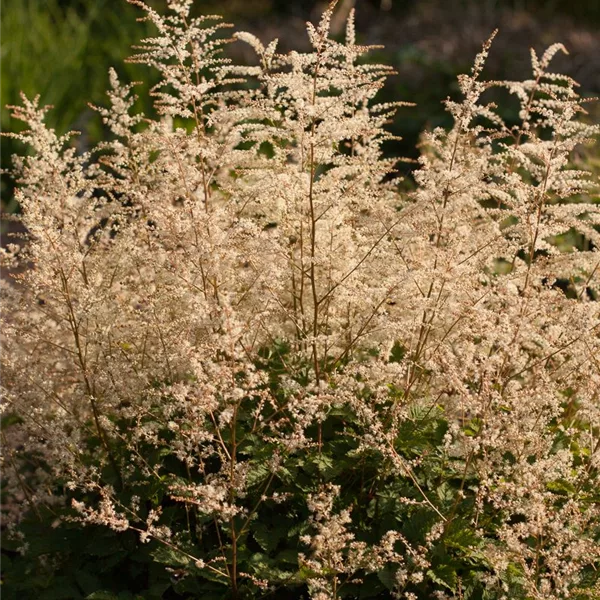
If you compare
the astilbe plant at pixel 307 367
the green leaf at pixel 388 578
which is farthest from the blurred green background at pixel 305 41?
the green leaf at pixel 388 578

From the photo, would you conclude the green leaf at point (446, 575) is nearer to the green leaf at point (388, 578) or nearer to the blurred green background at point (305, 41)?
the green leaf at point (388, 578)

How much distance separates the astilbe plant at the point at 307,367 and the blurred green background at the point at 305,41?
17.1 feet

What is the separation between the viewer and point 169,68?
126 inches

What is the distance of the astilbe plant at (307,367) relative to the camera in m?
2.86

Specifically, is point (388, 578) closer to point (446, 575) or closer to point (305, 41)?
point (446, 575)

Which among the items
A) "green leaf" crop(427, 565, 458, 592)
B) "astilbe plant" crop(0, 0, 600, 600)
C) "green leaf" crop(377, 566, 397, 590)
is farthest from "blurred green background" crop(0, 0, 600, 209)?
"green leaf" crop(427, 565, 458, 592)

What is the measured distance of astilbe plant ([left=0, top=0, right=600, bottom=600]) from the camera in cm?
286

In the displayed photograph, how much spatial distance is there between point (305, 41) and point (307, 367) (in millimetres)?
10876

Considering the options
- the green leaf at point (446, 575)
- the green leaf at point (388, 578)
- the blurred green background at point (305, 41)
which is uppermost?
the blurred green background at point (305, 41)

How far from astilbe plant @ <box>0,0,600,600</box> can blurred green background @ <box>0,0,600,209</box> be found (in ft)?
17.1

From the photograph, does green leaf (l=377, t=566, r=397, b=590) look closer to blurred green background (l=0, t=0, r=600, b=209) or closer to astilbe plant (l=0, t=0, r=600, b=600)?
astilbe plant (l=0, t=0, r=600, b=600)

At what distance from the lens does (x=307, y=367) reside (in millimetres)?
3541

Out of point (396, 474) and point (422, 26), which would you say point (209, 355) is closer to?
point (396, 474)

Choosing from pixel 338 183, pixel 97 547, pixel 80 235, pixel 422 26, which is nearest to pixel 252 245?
pixel 338 183
